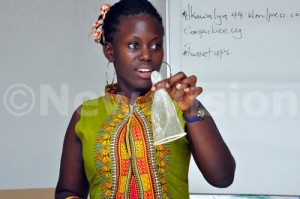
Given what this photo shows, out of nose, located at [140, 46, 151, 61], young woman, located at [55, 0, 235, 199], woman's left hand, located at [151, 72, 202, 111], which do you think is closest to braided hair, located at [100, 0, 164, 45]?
young woman, located at [55, 0, 235, 199]

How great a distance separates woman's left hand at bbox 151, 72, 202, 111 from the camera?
1004mm

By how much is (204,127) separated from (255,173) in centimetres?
97

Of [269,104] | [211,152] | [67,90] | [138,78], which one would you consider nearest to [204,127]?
[211,152]

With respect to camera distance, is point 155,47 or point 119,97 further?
point 119,97

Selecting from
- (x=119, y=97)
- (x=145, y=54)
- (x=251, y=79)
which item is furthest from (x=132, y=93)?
(x=251, y=79)

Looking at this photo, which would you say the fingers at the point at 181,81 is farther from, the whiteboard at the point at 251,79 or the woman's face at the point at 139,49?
the whiteboard at the point at 251,79

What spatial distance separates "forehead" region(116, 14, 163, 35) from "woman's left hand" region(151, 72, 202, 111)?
17 cm

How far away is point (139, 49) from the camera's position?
1.12 meters

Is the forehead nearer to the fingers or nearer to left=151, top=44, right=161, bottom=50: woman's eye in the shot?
left=151, top=44, right=161, bottom=50: woman's eye

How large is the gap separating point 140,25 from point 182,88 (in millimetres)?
232

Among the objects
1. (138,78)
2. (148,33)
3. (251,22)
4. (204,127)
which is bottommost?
(204,127)

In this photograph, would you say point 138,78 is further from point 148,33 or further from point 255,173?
point 255,173

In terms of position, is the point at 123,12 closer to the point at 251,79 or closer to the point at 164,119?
the point at 164,119

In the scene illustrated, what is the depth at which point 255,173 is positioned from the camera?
1929 millimetres
